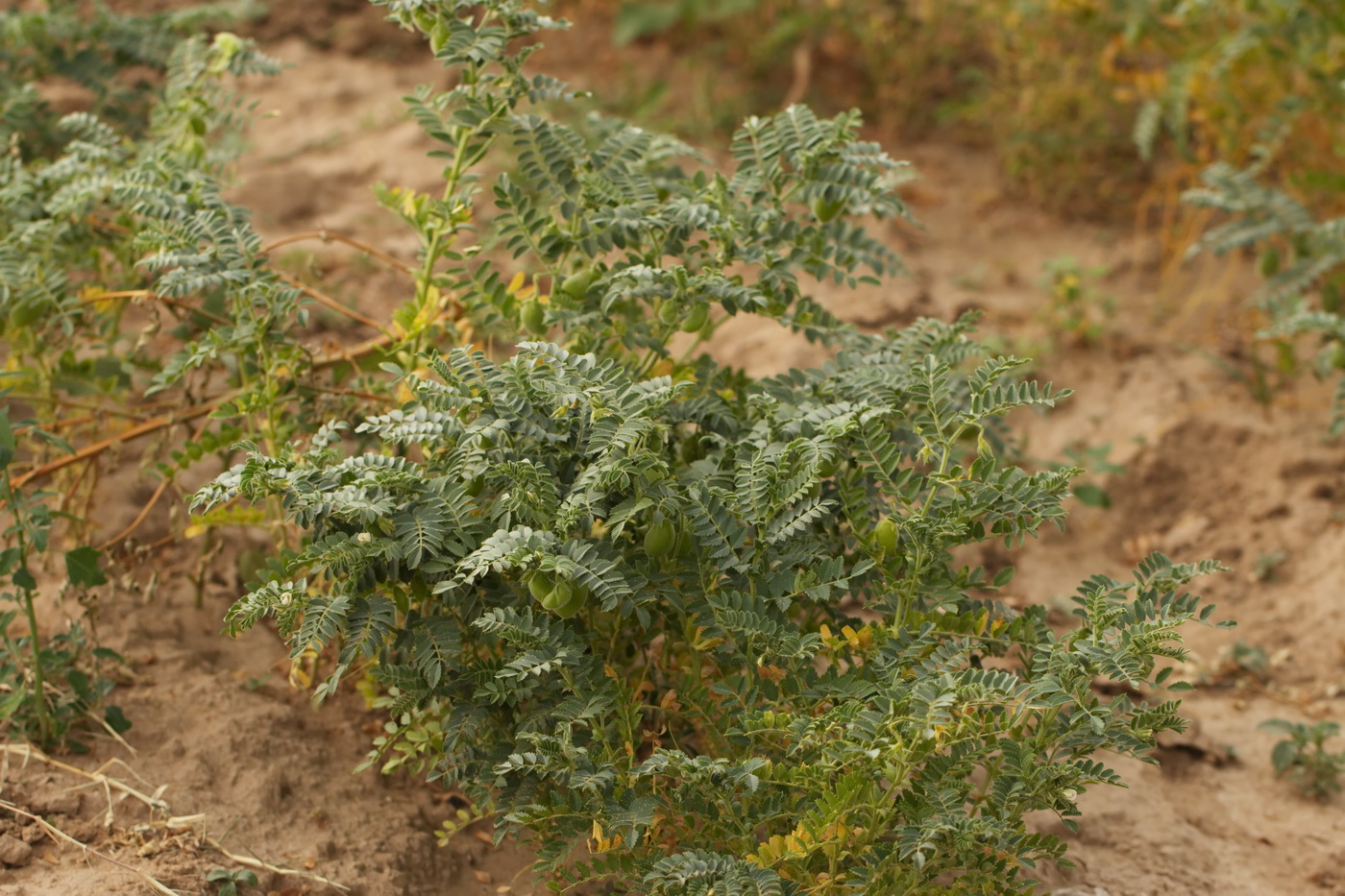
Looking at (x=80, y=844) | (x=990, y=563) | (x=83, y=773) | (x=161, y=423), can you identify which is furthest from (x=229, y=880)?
(x=990, y=563)

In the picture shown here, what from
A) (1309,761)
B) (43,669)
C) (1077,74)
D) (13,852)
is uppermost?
(1077,74)

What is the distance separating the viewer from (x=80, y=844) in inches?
75.6

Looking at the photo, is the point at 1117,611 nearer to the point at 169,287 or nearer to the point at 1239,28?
the point at 169,287

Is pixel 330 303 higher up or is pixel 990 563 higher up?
pixel 330 303

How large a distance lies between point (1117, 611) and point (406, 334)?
1.22m

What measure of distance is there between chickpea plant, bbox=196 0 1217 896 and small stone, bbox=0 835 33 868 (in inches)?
21.4

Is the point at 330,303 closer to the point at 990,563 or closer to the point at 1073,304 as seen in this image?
the point at 990,563

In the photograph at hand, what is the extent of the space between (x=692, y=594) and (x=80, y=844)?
39.8 inches

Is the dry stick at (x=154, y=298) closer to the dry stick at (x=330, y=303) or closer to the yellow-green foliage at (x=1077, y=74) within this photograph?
the dry stick at (x=330, y=303)

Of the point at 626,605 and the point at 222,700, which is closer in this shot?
the point at 626,605

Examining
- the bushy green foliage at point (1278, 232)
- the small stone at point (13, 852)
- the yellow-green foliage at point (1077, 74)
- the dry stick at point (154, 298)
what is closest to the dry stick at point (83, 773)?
the small stone at point (13, 852)

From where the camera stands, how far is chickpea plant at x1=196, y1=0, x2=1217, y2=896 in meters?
1.74

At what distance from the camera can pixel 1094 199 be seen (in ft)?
15.2

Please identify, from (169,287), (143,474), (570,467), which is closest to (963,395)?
(570,467)
